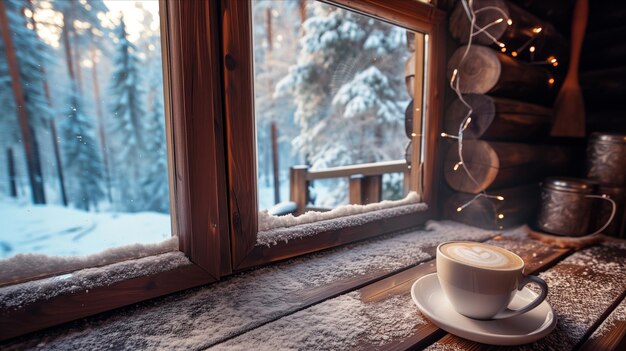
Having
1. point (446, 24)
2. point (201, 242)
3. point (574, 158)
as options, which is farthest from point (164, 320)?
point (574, 158)

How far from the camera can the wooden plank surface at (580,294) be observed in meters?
0.51

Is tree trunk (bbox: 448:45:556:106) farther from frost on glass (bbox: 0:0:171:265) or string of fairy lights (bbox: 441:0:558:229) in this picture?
frost on glass (bbox: 0:0:171:265)

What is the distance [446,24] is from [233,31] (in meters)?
0.85

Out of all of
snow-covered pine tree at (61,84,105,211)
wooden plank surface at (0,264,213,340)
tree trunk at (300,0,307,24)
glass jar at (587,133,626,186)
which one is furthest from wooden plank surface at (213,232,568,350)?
tree trunk at (300,0,307,24)

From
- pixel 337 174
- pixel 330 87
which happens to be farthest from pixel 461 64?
pixel 330 87

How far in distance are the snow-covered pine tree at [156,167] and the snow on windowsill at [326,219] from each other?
0.26 meters

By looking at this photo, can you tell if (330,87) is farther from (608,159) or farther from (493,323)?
(493,323)

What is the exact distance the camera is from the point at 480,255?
0.54m

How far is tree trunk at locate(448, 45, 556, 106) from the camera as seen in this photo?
1063 mm

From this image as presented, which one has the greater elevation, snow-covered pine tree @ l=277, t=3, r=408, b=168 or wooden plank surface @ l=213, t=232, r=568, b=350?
snow-covered pine tree @ l=277, t=3, r=408, b=168

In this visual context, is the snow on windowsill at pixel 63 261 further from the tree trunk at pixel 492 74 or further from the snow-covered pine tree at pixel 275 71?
the snow-covered pine tree at pixel 275 71

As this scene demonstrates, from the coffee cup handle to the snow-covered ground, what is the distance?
72 cm

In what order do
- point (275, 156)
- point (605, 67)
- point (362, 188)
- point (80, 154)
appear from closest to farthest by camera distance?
1. point (80, 154)
2. point (605, 67)
3. point (362, 188)
4. point (275, 156)

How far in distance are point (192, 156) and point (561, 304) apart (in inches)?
33.4
